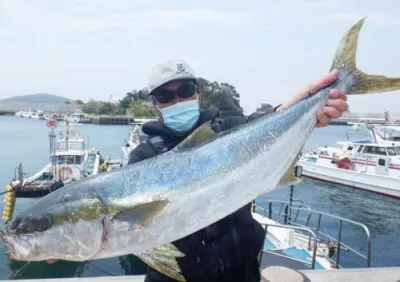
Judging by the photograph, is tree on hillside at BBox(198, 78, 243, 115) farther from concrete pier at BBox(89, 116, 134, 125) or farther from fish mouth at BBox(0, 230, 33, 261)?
concrete pier at BBox(89, 116, 134, 125)

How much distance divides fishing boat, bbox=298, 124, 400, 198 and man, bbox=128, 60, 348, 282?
26.4m

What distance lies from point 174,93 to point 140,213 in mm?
1080

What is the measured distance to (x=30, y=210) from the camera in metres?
2.38

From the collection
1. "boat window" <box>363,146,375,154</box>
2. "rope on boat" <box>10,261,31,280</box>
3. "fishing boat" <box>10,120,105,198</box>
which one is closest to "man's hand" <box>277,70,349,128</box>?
"rope on boat" <box>10,261,31,280</box>

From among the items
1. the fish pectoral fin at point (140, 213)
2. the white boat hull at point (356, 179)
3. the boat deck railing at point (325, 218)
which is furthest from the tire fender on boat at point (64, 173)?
the fish pectoral fin at point (140, 213)

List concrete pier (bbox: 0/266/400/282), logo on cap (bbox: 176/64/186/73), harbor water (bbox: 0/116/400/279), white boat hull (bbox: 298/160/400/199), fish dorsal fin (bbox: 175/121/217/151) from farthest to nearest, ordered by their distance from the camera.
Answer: white boat hull (bbox: 298/160/400/199)
harbor water (bbox: 0/116/400/279)
concrete pier (bbox: 0/266/400/282)
logo on cap (bbox: 176/64/186/73)
fish dorsal fin (bbox: 175/121/217/151)

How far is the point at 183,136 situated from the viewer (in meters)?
3.13

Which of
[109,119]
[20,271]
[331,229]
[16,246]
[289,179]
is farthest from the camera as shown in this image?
[109,119]

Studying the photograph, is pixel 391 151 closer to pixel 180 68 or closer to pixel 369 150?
pixel 369 150

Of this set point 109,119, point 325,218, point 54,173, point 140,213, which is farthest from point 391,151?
point 109,119

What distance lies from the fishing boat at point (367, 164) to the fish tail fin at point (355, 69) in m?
26.4

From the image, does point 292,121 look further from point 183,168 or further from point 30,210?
point 30,210

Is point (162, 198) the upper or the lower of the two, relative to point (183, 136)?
lower

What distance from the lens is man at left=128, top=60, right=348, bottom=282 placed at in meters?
2.85
